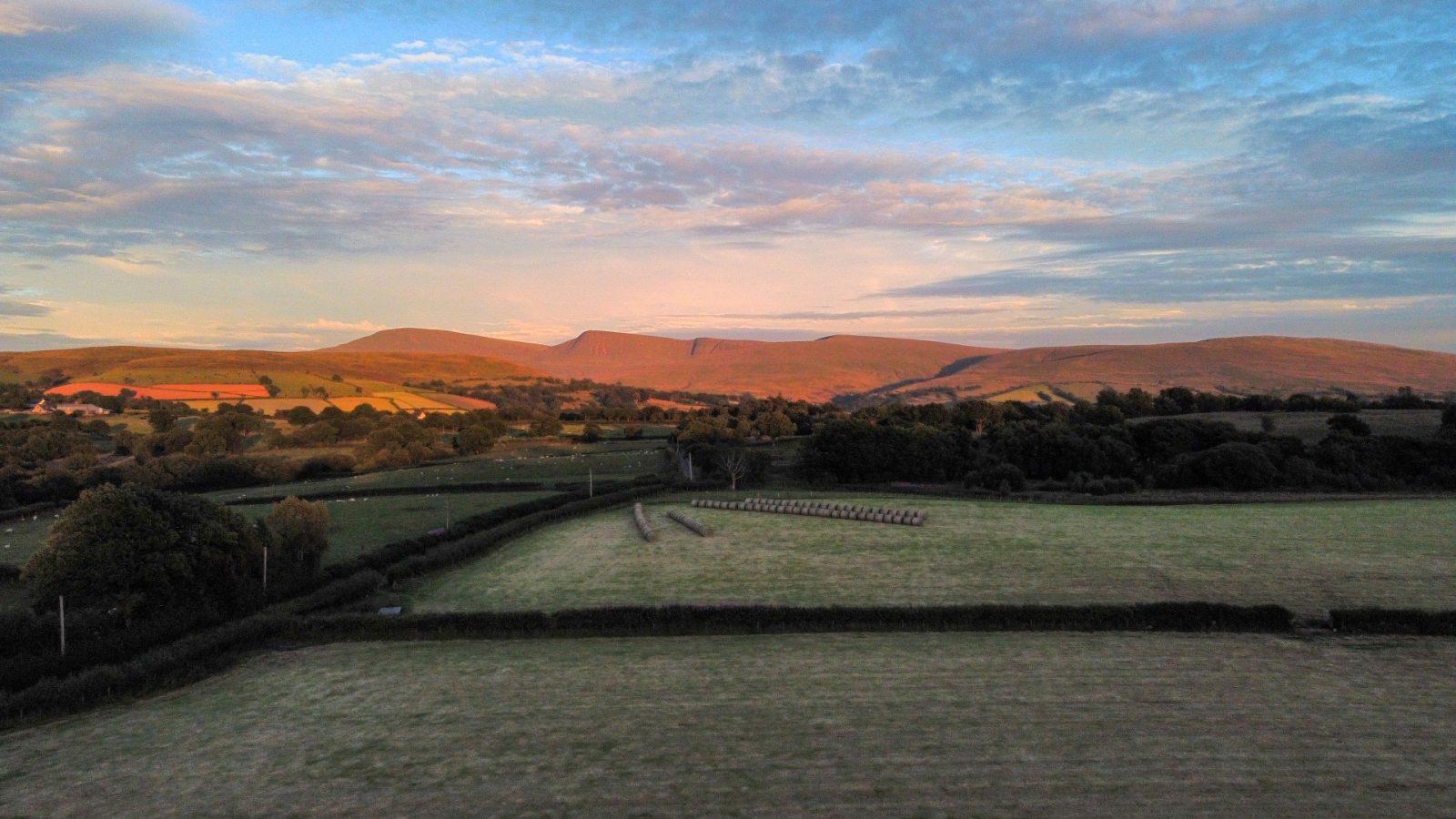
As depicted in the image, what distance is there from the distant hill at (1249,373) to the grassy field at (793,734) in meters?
128

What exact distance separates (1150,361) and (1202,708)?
196 m

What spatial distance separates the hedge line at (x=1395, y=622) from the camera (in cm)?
2067

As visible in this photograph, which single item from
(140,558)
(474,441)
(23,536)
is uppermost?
(140,558)

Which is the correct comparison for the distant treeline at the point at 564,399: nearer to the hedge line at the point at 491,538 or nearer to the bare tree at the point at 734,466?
the bare tree at the point at 734,466

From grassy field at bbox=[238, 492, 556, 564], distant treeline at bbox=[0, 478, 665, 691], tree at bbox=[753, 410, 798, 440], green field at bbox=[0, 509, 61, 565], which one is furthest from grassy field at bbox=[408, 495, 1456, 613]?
tree at bbox=[753, 410, 798, 440]

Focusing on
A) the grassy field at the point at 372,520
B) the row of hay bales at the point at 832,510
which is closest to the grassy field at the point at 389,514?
the grassy field at the point at 372,520

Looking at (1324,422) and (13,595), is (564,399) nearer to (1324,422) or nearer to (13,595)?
(1324,422)

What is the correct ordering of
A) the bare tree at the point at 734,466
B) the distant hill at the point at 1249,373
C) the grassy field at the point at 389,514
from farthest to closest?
1. the distant hill at the point at 1249,373
2. the bare tree at the point at 734,466
3. the grassy field at the point at 389,514

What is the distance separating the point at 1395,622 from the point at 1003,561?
1083 cm

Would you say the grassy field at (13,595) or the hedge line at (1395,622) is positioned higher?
the hedge line at (1395,622)

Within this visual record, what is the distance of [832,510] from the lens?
3912 centimetres

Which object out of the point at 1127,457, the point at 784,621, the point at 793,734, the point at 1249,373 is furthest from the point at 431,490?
the point at 1249,373

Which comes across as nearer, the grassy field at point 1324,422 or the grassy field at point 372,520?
the grassy field at point 372,520

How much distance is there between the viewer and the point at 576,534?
37.7m
